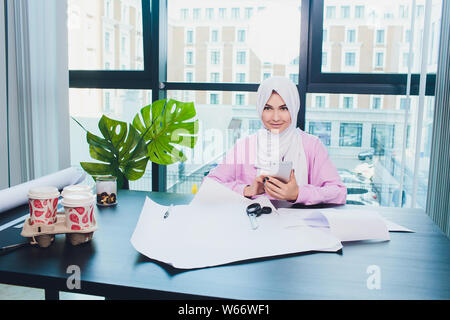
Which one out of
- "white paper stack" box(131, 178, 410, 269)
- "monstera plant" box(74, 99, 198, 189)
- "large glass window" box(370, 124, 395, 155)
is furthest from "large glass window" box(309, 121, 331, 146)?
"white paper stack" box(131, 178, 410, 269)

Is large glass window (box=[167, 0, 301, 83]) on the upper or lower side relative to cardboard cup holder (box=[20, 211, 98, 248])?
upper

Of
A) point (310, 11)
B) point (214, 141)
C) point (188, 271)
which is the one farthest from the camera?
point (214, 141)

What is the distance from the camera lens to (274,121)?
1.62m

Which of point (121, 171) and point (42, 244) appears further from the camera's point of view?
point (121, 171)

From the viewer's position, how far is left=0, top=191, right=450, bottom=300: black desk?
0.70m

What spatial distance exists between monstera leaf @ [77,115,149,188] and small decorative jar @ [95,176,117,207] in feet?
1.44

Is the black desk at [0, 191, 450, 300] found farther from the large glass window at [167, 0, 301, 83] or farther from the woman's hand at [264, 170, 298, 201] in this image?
the large glass window at [167, 0, 301, 83]

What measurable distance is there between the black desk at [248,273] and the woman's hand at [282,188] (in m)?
0.34

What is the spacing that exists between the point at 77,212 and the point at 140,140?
2.95ft

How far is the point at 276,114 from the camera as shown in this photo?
1.61 m

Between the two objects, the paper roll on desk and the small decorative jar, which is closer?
the paper roll on desk

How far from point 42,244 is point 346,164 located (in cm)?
195

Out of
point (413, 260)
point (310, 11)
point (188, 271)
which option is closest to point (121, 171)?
point (188, 271)
